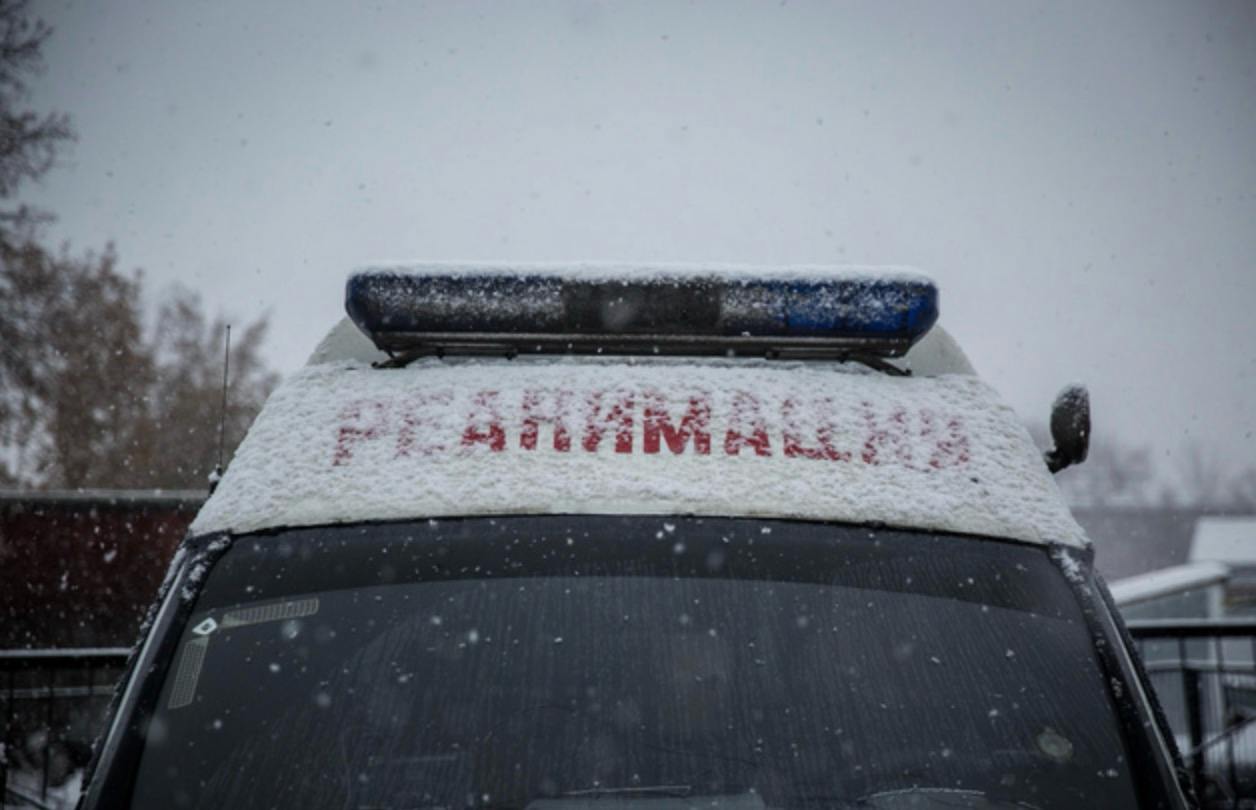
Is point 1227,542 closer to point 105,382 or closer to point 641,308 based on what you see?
point 105,382

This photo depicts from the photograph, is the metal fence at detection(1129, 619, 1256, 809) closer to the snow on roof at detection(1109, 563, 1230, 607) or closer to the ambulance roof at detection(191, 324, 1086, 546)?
the ambulance roof at detection(191, 324, 1086, 546)

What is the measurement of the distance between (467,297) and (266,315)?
122ft

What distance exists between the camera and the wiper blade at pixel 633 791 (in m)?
1.74

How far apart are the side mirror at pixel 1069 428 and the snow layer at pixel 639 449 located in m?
0.21

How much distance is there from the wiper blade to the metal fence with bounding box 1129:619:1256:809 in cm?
155

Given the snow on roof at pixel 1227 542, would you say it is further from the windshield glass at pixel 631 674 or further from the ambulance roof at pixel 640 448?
the windshield glass at pixel 631 674

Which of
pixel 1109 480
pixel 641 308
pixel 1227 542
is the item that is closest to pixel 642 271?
pixel 641 308

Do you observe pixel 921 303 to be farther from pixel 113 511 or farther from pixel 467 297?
pixel 113 511

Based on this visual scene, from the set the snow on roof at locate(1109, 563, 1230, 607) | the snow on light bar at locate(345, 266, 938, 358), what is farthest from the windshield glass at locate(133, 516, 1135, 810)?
the snow on roof at locate(1109, 563, 1230, 607)

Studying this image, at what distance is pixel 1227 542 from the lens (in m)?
38.7

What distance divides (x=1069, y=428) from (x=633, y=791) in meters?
1.23

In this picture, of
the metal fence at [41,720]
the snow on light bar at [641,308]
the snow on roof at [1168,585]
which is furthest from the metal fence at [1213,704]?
the metal fence at [41,720]

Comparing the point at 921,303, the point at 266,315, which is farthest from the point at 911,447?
the point at 266,315

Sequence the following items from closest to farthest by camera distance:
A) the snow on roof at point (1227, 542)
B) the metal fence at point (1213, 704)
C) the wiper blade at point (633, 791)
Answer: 1. the wiper blade at point (633, 791)
2. the metal fence at point (1213, 704)
3. the snow on roof at point (1227, 542)
